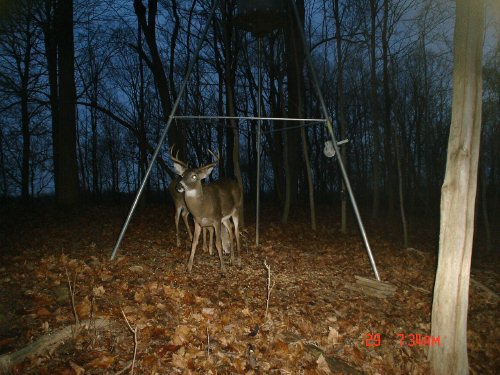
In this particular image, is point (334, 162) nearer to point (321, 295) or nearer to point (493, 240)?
point (493, 240)

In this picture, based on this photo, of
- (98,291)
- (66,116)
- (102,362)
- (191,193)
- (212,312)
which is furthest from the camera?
(66,116)

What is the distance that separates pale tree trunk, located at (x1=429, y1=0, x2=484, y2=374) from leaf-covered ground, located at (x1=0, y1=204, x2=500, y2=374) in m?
0.94

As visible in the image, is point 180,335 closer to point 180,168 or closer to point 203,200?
point 203,200

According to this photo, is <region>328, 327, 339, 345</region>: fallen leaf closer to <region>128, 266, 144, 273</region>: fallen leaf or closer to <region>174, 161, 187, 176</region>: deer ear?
<region>128, 266, 144, 273</region>: fallen leaf

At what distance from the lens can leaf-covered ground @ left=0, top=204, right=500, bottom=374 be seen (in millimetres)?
3641

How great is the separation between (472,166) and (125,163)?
107 ft

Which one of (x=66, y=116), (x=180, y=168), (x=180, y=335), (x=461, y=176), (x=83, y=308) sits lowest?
(x=180, y=335)

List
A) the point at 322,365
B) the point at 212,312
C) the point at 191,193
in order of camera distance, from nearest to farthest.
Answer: the point at 322,365
the point at 212,312
the point at 191,193

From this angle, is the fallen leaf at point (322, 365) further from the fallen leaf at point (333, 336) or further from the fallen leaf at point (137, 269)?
the fallen leaf at point (137, 269)

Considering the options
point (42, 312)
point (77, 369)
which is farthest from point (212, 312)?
point (42, 312)

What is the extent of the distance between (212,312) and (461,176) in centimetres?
337

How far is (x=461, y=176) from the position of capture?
3627 millimetres

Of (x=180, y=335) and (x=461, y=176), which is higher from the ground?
(x=461, y=176)

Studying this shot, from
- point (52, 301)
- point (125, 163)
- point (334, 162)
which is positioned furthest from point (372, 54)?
point (125, 163)
